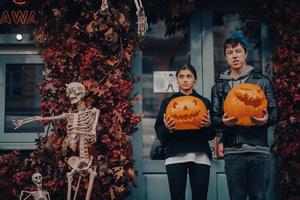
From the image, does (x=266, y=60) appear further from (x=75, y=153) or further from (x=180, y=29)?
(x=75, y=153)

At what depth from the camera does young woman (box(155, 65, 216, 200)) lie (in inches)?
197

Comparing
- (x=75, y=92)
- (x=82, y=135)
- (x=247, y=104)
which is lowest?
(x=82, y=135)

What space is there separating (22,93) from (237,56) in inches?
113

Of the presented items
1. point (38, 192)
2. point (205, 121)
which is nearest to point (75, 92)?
point (38, 192)

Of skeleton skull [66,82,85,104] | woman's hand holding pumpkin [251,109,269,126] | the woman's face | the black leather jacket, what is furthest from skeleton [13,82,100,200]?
woman's hand holding pumpkin [251,109,269,126]

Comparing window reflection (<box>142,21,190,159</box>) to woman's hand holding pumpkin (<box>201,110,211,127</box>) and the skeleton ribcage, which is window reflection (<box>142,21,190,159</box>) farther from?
woman's hand holding pumpkin (<box>201,110,211,127</box>)

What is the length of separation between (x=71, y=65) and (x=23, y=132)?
101 cm

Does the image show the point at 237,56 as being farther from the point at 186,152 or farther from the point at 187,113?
the point at 186,152

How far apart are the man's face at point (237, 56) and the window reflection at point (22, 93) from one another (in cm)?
262

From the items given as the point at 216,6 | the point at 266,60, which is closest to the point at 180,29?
the point at 216,6

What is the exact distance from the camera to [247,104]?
479cm

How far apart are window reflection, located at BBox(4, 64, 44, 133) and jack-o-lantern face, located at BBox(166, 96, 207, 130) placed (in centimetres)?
223

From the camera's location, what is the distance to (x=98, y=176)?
585 cm

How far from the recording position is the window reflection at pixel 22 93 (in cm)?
672
